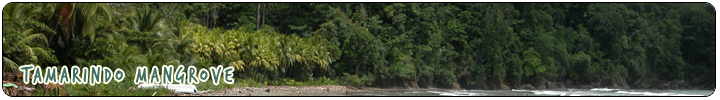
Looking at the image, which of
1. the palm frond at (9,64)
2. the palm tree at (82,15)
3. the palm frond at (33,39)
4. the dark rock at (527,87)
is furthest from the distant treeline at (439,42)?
the palm frond at (9,64)

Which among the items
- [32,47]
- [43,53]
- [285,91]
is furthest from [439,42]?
[32,47]

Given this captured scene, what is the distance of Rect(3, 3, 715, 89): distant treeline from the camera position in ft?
114

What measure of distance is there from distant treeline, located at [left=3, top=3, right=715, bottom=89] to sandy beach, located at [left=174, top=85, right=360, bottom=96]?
1.84 metres

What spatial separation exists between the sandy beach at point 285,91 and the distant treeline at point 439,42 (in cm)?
184

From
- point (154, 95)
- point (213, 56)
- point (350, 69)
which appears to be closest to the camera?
point (154, 95)

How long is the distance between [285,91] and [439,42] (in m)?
18.6

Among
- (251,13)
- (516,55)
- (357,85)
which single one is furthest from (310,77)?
(516,55)

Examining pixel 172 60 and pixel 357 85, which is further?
pixel 357 85

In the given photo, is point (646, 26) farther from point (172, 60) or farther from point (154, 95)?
point (154, 95)

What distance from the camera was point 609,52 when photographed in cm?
5428

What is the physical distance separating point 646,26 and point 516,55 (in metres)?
12.7

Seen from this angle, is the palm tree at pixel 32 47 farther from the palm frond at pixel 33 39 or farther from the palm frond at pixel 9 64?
the palm frond at pixel 9 64

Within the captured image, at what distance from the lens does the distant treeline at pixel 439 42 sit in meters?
34.7

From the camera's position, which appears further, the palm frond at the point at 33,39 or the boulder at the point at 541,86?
the boulder at the point at 541,86
